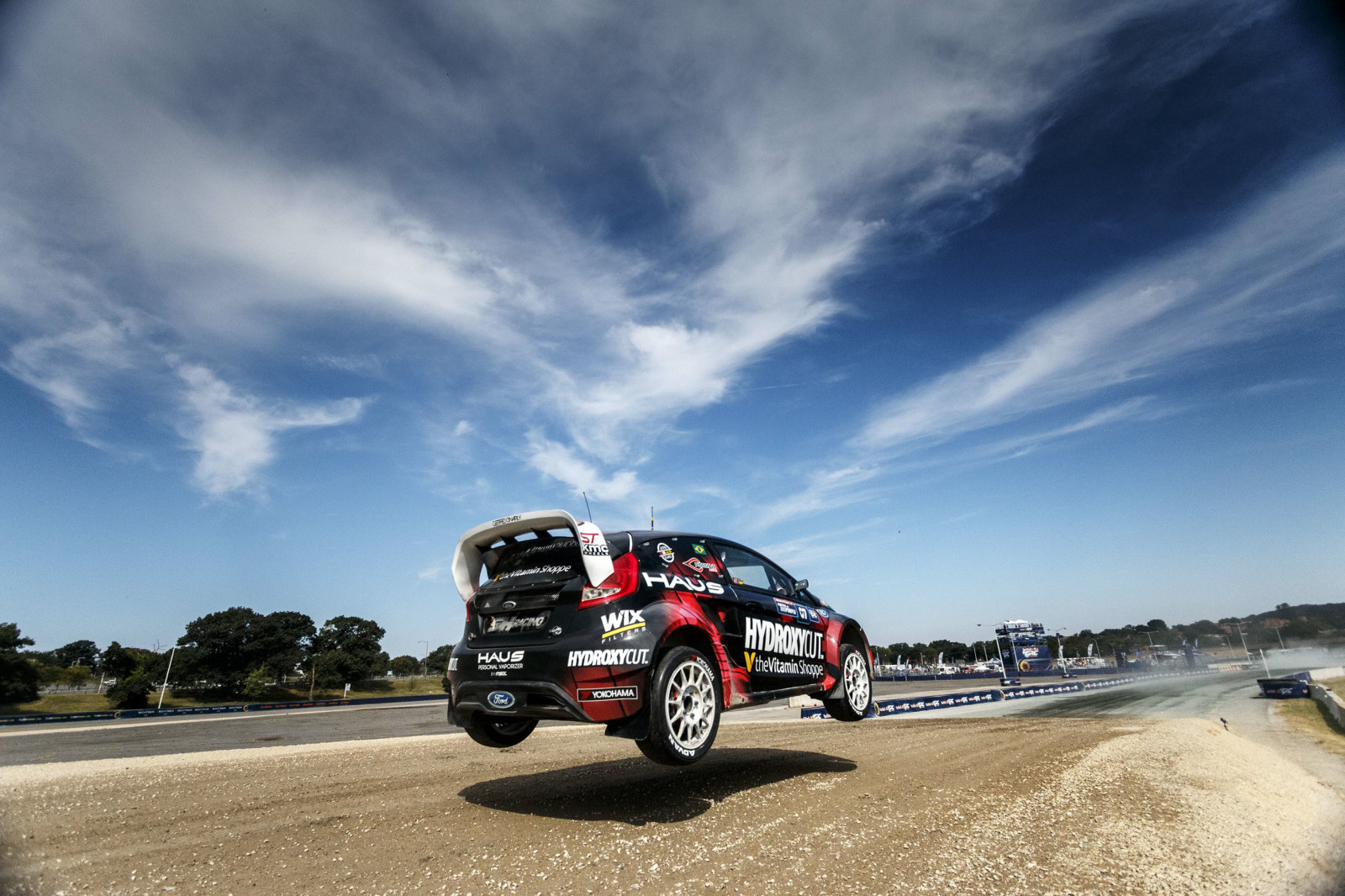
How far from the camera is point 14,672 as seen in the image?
4394 centimetres

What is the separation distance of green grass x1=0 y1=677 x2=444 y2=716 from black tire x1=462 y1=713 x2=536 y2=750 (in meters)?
57.5

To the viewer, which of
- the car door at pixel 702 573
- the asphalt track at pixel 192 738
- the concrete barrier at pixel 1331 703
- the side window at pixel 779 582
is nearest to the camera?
the car door at pixel 702 573

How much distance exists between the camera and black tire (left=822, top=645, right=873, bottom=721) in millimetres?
6391

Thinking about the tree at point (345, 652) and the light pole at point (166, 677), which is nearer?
the light pole at point (166, 677)

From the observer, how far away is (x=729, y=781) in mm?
5930

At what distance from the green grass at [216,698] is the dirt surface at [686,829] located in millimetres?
55084

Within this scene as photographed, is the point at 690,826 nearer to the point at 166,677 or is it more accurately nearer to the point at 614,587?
the point at 614,587

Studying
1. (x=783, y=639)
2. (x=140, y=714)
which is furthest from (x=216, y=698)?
(x=783, y=639)

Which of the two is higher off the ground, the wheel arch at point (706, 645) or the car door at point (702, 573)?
the car door at point (702, 573)

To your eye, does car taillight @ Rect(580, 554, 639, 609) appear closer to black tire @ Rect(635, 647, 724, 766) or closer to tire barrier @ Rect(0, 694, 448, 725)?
black tire @ Rect(635, 647, 724, 766)

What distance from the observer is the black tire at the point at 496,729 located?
4629 mm

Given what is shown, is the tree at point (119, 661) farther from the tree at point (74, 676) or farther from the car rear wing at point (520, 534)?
the car rear wing at point (520, 534)

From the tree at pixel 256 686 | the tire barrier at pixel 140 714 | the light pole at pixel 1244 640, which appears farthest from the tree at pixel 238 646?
the light pole at pixel 1244 640

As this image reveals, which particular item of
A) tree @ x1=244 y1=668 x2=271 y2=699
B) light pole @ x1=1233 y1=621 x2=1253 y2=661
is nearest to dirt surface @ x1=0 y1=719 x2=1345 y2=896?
tree @ x1=244 y1=668 x2=271 y2=699
